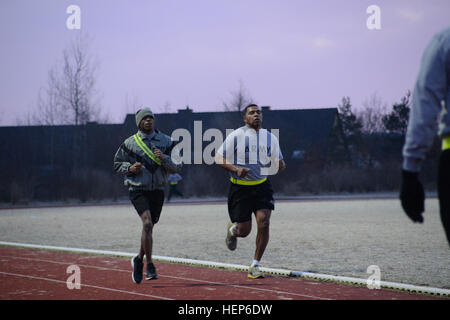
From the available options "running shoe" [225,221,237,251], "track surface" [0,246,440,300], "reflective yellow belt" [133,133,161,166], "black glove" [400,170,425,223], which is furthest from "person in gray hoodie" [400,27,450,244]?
"running shoe" [225,221,237,251]

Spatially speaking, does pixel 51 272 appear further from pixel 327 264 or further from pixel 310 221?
pixel 310 221

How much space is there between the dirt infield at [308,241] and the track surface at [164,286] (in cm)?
100

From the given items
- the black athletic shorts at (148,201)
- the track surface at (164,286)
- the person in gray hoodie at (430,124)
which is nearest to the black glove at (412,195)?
the person in gray hoodie at (430,124)

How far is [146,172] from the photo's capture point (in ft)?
24.1

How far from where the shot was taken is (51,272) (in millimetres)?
8242

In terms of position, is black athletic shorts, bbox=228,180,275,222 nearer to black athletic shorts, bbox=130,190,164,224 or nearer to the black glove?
black athletic shorts, bbox=130,190,164,224

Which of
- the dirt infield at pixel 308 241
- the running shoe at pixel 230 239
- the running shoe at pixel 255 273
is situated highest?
the running shoe at pixel 230 239

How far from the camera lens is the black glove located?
302 centimetres

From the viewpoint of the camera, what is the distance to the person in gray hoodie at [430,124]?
9.72ft

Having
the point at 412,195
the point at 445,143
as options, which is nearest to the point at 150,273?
the point at 412,195

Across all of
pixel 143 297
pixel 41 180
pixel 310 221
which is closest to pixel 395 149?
pixel 41 180

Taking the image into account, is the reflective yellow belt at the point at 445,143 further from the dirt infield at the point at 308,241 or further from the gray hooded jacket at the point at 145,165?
the gray hooded jacket at the point at 145,165
